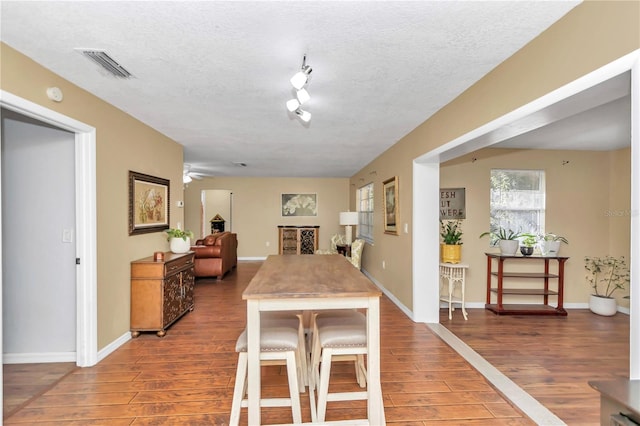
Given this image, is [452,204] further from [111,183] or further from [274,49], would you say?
[111,183]

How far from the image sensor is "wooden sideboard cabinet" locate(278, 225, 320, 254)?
8.66 metres

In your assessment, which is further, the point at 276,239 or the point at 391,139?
the point at 276,239

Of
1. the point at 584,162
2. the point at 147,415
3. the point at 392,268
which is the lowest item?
the point at 147,415

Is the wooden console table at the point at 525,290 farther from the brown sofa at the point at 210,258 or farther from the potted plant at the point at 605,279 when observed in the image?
the brown sofa at the point at 210,258

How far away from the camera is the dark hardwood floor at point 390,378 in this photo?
2.05 metres

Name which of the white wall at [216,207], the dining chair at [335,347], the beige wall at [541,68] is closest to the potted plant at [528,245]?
the beige wall at [541,68]

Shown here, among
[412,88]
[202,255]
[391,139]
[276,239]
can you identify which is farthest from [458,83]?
[276,239]

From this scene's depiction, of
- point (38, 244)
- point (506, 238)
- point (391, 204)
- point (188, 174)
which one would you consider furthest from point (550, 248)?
point (188, 174)

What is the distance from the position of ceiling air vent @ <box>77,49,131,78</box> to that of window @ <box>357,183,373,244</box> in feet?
15.1

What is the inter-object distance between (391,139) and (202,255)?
4.08 m

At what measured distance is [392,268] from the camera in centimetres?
471

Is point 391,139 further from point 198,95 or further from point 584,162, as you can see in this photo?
point 584,162

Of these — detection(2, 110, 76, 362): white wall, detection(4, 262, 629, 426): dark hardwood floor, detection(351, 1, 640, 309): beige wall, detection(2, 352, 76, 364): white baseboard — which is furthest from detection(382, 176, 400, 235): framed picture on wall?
detection(2, 352, 76, 364): white baseboard

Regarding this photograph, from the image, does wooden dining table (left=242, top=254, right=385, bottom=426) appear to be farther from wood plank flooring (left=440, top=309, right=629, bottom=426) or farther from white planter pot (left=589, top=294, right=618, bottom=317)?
white planter pot (left=589, top=294, right=618, bottom=317)
